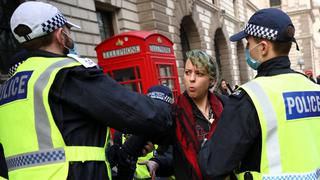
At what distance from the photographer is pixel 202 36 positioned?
55.3 ft

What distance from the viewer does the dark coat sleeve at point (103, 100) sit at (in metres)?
1.60

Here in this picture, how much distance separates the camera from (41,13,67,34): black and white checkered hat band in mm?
1735

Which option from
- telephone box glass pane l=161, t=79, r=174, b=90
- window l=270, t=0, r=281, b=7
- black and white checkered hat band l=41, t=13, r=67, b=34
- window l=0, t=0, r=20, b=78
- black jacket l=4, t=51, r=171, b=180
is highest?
window l=270, t=0, r=281, b=7

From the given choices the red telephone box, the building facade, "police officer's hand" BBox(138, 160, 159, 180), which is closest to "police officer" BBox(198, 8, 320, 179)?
"police officer's hand" BBox(138, 160, 159, 180)

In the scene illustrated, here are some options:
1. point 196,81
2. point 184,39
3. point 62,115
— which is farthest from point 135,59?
point 184,39

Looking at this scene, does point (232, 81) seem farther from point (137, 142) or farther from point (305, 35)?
point (305, 35)

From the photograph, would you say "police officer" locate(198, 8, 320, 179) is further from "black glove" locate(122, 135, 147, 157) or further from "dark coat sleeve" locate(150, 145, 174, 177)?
"dark coat sleeve" locate(150, 145, 174, 177)

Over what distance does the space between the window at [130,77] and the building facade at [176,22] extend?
220cm

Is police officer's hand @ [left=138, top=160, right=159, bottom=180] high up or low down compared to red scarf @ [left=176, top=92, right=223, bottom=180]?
down

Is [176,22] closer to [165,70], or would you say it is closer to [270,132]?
[165,70]

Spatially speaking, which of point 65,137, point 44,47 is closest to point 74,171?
point 65,137

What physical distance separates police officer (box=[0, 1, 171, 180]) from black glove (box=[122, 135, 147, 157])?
537 millimetres

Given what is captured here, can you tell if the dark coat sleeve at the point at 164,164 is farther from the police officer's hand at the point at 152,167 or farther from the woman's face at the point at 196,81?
A: the woman's face at the point at 196,81

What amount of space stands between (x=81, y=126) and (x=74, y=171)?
0.22 meters
